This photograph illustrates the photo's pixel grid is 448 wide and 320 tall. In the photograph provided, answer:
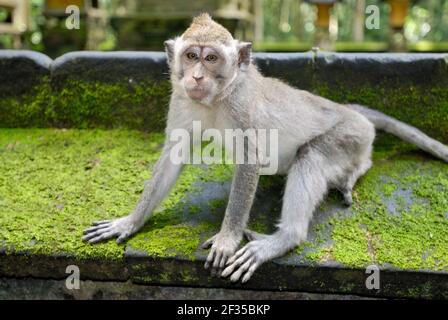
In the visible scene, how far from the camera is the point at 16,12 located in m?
11.6

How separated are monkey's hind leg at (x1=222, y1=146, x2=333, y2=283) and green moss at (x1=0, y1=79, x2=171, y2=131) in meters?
1.70

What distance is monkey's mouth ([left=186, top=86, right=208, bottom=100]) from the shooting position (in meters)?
3.55

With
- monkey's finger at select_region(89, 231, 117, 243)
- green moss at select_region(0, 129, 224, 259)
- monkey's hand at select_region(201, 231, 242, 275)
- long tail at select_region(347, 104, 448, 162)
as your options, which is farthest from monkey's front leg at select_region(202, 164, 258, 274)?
long tail at select_region(347, 104, 448, 162)

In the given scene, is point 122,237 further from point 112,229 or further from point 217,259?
point 217,259

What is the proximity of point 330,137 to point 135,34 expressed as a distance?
11017mm

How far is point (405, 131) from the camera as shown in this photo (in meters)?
4.77

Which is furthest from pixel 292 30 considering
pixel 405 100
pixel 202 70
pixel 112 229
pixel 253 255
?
pixel 253 255

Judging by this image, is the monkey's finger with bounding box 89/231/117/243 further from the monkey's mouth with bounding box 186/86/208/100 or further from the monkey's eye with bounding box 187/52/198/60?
the monkey's eye with bounding box 187/52/198/60

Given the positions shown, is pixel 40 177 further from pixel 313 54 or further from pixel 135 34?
pixel 135 34

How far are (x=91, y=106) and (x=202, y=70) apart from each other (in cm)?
209
